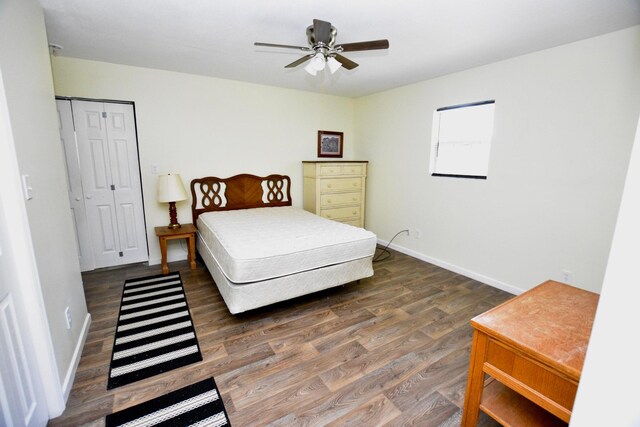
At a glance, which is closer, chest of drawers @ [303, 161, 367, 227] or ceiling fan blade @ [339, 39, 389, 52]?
ceiling fan blade @ [339, 39, 389, 52]

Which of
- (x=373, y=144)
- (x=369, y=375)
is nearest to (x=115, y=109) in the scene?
(x=373, y=144)

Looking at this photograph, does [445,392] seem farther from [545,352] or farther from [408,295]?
[408,295]

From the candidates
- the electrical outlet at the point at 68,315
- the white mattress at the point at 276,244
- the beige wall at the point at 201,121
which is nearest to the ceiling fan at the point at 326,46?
the white mattress at the point at 276,244

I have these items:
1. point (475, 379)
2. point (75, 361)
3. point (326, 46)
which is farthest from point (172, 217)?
point (475, 379)

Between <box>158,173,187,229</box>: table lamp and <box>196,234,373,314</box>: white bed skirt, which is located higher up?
<box>158,173,187,229</box>: table lamp

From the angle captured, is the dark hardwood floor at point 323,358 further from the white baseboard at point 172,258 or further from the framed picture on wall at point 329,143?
the framed picture on wall at point 329,143

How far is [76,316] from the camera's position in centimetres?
212

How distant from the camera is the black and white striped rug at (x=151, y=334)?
1.95 m

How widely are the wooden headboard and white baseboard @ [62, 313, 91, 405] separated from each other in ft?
6.15

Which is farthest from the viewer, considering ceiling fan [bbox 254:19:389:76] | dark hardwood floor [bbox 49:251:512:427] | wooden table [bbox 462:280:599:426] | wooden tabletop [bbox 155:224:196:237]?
wooden tabletop [bbox 155:224:196:237]

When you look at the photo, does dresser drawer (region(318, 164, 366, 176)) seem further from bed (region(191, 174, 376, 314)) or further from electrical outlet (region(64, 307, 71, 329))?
electrical outlet (region(64, 307, 71, 329))

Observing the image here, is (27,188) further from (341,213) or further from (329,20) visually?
(341,213)

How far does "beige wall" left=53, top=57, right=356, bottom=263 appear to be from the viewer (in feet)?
11.0

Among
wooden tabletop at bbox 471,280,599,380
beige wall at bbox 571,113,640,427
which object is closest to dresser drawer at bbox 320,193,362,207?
wooden tabletop at bbox 471,280,599,380
